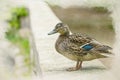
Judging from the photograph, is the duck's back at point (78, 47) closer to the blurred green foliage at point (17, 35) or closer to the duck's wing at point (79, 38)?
the duck's wing at point (79, 38)

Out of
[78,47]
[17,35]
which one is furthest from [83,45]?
[17,35]

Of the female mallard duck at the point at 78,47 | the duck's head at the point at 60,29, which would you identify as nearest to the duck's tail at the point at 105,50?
the female mallard duck at the point at 78,47

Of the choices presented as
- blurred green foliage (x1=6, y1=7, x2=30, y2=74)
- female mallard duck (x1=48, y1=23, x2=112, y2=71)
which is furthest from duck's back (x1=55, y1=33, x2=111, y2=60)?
blurred green foliage (x1=6, y1=7, x2=30, y2=74)

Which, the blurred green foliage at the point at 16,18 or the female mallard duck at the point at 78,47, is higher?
the blurred green foliage at the point at 16,18

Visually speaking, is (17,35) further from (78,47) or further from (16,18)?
(78,47)

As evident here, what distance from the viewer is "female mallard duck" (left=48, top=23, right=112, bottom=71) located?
1.34m

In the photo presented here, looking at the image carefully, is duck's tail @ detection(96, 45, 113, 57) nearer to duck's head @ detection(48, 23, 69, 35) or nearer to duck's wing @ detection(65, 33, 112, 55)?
duck's wing @ detection(65, 33, 112, 55)

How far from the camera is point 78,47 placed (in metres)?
1.36

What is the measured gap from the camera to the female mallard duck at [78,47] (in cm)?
134

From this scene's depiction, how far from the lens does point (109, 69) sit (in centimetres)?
137

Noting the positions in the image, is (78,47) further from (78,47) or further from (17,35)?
(17,35)

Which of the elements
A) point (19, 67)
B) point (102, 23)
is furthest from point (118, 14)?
point (19, 67)

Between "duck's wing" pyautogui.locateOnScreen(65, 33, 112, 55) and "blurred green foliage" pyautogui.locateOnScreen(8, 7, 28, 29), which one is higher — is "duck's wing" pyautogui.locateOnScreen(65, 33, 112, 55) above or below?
below

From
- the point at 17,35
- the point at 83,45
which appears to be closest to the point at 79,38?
the point at 83,45
